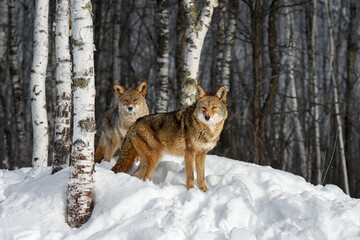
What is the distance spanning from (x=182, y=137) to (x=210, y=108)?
0.61 m

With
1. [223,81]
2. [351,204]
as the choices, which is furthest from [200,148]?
[223,81]

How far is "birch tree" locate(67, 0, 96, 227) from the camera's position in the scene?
4473 mm

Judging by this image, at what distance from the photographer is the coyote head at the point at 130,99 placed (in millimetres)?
7328

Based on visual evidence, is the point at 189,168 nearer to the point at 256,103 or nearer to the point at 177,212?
the point at 177,212

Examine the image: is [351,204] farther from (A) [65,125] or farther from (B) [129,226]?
(A) [65,125]

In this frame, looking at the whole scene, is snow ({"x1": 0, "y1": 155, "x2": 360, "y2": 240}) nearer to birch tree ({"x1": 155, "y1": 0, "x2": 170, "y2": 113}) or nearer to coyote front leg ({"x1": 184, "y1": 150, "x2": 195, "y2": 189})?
coyote front leg ({"x1": 184, "y1": 150, "x2": 195, "y2": 189})

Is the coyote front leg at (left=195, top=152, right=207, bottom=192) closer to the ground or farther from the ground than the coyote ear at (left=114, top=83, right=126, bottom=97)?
closer to the ground

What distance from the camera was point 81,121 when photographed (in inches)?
177

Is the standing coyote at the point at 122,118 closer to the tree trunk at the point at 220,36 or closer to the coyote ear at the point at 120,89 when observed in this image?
the coyote ear at the point at 120,89

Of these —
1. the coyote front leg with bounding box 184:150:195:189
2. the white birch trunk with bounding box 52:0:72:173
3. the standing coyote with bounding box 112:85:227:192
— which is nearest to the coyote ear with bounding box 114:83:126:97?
the white birch trunk with bounding box 52:0:72:173

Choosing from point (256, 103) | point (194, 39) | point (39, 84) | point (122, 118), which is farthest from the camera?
point (256, 103)

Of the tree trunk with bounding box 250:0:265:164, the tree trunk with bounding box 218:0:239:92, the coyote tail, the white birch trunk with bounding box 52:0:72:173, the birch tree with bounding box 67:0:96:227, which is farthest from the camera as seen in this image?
the tree trunk with bounding box 218:0:239:92

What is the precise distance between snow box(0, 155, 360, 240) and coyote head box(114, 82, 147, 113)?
2.39 m

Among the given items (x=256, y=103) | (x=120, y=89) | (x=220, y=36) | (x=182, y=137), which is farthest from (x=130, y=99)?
(x=220, y=36)
